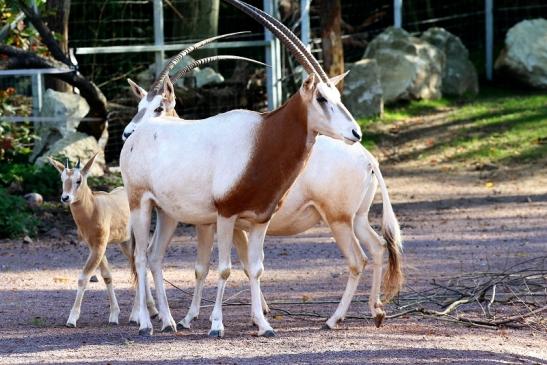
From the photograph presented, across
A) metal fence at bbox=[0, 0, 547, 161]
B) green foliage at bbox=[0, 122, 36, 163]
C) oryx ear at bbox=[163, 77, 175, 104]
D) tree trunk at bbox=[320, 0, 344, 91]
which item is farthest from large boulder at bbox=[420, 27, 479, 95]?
oryx ear at bbox=[163, 77, 175, 104]

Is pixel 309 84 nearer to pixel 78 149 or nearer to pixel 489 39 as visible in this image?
pixel 78 149

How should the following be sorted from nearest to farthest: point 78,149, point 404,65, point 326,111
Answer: point 326,111 < point 78,149 < point 404,65

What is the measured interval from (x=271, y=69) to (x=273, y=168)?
879 centimetres

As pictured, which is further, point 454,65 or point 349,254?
point 454,65

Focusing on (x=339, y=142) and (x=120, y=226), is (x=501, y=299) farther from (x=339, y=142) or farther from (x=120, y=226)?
(x=120, y=226)

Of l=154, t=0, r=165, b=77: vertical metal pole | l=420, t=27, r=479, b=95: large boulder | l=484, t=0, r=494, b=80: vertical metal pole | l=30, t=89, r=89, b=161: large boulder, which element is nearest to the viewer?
l=30, t=89, r=89, b=161: large boulder

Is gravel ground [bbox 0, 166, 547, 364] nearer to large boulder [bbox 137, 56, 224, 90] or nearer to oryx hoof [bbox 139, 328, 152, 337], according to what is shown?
oryx hoof [bbox 139, 328, 152, 337]

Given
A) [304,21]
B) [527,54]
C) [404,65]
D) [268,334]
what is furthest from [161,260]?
[527,54]

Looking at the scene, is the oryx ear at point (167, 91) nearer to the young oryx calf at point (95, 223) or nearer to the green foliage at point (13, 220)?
the young oryx calf at point (95, 223)

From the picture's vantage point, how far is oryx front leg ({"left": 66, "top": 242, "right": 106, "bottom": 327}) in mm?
8055

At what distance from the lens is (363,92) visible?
17031mm

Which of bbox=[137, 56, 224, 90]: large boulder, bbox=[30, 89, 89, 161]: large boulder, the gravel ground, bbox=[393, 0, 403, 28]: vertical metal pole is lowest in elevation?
the gravel ground

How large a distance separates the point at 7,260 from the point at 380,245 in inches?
165

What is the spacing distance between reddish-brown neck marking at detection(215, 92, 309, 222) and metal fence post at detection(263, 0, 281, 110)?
335 inches
